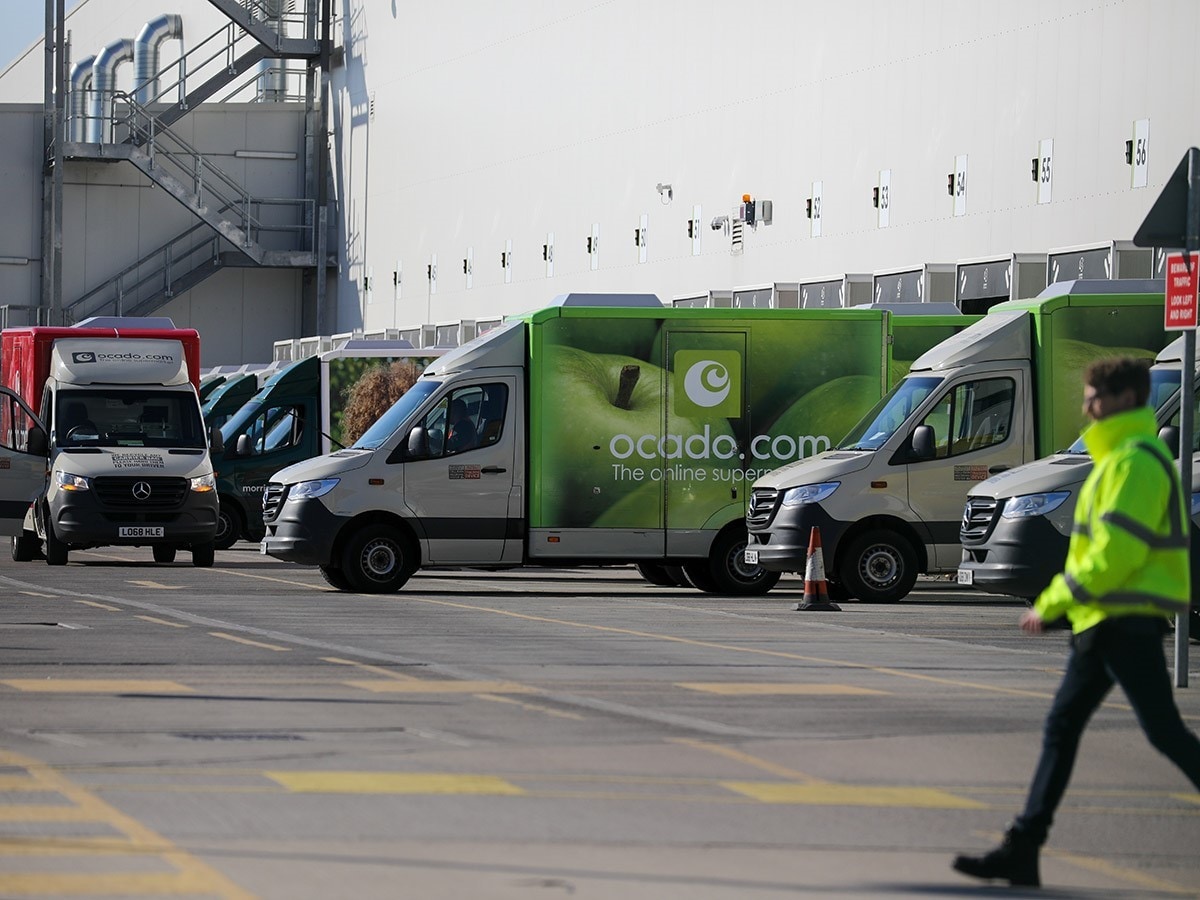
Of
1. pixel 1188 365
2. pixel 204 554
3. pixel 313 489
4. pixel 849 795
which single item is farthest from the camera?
pixel 204 554

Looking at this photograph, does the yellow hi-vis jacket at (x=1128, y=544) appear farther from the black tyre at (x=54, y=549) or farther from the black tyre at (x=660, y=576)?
the black tyre at (x=54, y=549)

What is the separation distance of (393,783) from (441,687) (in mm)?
3915

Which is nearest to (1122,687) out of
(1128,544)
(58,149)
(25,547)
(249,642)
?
(1128,544)

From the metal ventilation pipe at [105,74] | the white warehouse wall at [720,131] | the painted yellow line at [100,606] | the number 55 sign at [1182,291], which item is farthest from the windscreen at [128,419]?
the metal ventilation pipe at [105,74]

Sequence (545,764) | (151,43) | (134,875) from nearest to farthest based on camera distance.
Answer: (134,875)
(545,764)
(151,43)

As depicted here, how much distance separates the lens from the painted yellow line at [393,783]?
9.40 m

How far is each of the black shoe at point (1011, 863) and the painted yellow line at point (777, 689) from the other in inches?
221

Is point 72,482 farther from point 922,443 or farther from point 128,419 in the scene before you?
point 922,443

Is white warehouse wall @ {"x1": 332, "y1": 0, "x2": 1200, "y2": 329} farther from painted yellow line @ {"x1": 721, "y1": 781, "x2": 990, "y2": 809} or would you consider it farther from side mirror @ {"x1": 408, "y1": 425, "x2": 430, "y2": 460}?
painted yellow line @ {"x1": 721, "y1": 781, "x2": 990, "y2": 809}

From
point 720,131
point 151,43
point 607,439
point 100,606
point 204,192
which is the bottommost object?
point 100,606

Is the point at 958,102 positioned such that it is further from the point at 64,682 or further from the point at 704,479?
the point at 64,682

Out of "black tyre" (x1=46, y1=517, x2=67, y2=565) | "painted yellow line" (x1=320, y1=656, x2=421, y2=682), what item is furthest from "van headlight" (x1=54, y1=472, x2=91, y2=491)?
"painted yellow line" (x1=320, y1=656, x2=421, y2=682)

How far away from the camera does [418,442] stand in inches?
936

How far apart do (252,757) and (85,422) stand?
Answer: 1907 cm
